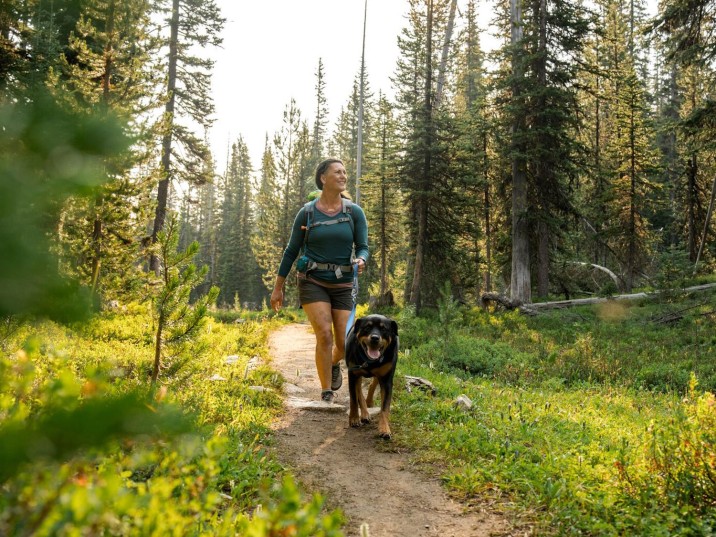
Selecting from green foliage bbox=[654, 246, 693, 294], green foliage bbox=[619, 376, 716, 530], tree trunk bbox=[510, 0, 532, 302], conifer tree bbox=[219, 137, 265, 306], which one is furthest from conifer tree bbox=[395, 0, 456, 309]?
conifer tree bbox=[219, 137, 265, 306]

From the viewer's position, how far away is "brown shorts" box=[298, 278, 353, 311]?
581 centimetres

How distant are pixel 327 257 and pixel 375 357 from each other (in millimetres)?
1390

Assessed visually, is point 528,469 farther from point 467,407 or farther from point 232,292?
point 232,292

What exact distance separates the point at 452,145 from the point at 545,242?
225 inches

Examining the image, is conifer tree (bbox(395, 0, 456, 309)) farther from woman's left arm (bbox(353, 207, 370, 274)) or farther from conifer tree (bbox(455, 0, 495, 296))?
woman's left arm (bbox(353, 207, 370, 274))

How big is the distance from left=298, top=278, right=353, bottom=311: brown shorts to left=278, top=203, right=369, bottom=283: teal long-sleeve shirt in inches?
4.7

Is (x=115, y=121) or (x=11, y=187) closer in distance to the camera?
(x=11, y=187)

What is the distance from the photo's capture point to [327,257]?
5.85m

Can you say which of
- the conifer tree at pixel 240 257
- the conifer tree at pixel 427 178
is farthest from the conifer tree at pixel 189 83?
the conifer tree at pixel 240 257

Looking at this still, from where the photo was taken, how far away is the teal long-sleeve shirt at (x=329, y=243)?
5824mm

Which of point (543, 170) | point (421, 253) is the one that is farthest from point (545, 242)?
point (421, 253)

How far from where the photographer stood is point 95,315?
983 mm

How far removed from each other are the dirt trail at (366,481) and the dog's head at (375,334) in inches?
39.2

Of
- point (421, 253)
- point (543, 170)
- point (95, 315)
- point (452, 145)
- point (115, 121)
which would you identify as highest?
point (452, 145)
